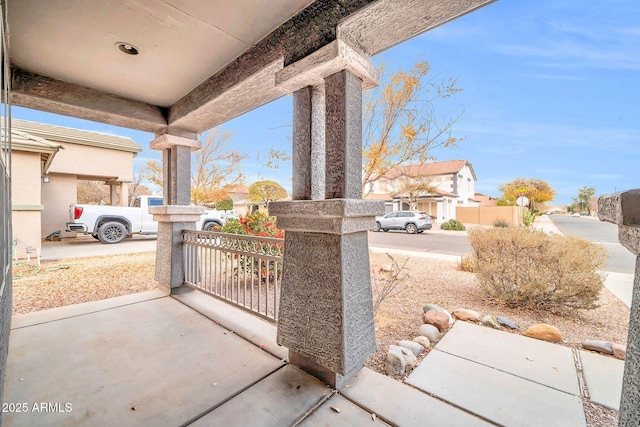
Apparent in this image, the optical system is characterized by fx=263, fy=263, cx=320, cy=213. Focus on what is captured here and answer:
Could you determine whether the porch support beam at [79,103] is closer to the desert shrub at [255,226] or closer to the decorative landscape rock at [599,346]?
the desert shrub at [255,226]

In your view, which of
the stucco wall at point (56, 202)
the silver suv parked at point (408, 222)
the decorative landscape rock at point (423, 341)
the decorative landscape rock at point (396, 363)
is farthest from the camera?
the silver suv parked at point (408, 222)

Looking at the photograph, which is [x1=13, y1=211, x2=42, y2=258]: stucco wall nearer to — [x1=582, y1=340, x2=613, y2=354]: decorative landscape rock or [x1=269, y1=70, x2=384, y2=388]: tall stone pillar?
[x1=269, y1=70, x2=384, y2=388]: tall stone pillar

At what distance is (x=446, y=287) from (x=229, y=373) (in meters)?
3.39

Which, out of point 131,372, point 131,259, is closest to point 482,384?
point 131,372

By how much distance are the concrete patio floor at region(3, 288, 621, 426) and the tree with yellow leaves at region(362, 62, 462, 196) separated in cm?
384

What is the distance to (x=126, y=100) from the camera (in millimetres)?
3033

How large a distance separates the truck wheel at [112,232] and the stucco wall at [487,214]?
721 inches

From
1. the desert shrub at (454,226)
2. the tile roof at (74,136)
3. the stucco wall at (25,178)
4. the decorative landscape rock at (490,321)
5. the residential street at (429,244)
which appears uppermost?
the tile roof at (74,136)

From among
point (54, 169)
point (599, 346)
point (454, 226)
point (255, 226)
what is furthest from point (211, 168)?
point (454, 226)

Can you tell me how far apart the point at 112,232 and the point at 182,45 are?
8.38 metres

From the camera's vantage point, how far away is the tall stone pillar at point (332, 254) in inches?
61.8

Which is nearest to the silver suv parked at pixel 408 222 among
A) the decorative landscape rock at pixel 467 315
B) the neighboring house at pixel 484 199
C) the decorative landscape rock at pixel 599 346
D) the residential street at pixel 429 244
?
the residential street at pixel 429 244

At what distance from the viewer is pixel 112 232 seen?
8.21m

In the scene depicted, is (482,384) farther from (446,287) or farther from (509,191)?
(509,191)
